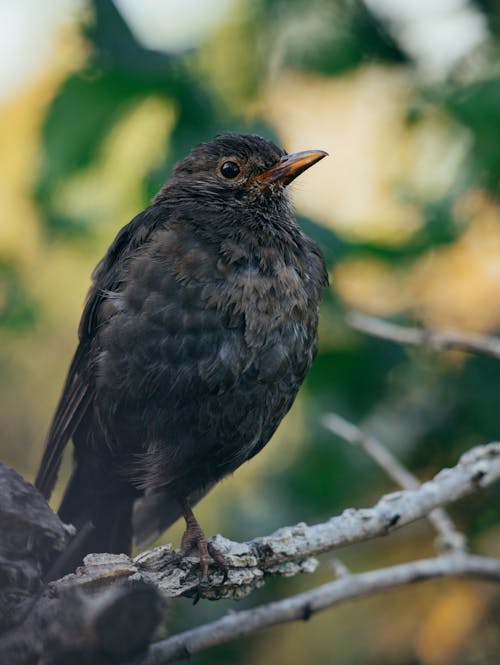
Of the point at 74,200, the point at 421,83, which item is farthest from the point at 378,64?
the point at 74,200

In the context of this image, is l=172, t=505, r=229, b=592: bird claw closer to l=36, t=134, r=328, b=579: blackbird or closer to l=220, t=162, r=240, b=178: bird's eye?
l=36, t=134, r=328, b=579: blackbird

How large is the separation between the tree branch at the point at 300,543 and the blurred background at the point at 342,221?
109 cm

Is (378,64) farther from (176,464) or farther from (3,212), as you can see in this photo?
(176,464)

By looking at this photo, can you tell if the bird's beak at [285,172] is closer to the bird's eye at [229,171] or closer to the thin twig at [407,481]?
the bird's eye at [229,171]

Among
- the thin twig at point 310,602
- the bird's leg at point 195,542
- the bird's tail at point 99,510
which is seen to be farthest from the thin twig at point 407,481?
the bird's tail at point 99,510

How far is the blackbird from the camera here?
3418 millimetres

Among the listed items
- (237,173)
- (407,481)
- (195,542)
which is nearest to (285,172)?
(237,173)

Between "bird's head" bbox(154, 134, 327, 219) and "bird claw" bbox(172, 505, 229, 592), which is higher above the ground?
"bird's head" bbox(154, 134, 327, 219)

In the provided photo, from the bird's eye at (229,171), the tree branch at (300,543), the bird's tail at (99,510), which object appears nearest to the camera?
the tree branch at (300,543)

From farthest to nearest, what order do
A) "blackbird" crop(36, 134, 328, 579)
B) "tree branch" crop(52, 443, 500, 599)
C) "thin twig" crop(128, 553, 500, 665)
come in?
"blackbird" crop(36, 134, 328, 579), "tree branch" crop(52, 443, 500, 599), "thin twig" crop(128, 553, 500, 665)

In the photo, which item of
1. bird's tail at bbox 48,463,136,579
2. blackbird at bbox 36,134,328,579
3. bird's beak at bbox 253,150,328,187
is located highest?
bird's beak at bbox 253,150,328,187

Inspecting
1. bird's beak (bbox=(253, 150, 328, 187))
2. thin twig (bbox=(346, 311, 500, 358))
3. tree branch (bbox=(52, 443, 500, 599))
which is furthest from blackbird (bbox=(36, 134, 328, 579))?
thin twig (bbox=(346, 311, 500, 358))

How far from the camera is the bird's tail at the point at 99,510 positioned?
3877 millimetres

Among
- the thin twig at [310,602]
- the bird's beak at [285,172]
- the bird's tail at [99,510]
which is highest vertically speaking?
the bird's beak at [285,172]
